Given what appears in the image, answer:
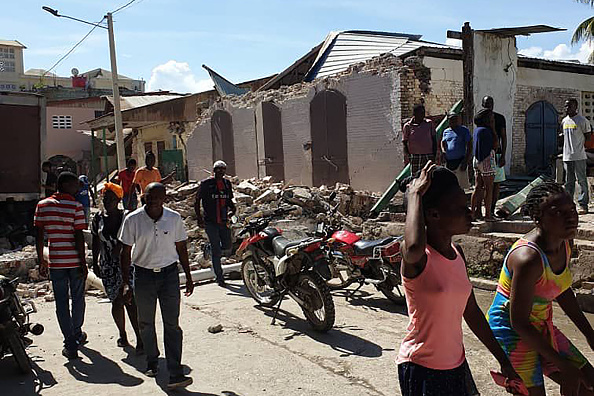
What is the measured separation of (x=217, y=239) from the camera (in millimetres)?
8094

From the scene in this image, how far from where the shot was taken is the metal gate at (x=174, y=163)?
23469 millimetres

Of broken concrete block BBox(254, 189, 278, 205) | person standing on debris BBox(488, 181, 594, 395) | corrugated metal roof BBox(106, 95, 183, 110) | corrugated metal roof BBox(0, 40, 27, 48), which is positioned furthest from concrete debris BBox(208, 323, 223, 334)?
corrugated metal roof BBox(0, 40, 27, 48)

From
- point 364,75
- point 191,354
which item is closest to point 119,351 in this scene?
point 191,354

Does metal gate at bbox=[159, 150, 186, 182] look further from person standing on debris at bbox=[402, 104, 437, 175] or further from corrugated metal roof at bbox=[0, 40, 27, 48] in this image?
corrugated metal roof at bbox=[0, 40, 27, 48]

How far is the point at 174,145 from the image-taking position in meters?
25.2

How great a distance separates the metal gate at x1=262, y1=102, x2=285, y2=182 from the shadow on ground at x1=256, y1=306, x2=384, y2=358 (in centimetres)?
1070

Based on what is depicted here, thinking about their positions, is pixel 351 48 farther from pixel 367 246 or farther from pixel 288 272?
pixel 288 272

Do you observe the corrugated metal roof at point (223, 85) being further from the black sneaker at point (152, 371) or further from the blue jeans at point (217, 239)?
the black sneaker at point (152, 371)

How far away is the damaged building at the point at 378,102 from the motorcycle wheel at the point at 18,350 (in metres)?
9.28

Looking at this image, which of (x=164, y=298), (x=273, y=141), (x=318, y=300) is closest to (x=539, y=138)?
(x=273, y=141)

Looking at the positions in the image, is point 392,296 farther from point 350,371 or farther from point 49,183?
point 49,183

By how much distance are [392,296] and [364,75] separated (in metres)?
8.03

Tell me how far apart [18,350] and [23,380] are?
10.3 inches

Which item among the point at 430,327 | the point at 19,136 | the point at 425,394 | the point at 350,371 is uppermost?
the point at 19,136
